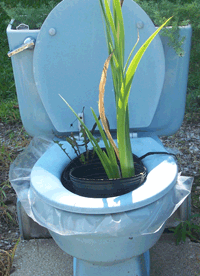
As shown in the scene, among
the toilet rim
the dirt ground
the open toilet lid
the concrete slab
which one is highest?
the open toilet lid

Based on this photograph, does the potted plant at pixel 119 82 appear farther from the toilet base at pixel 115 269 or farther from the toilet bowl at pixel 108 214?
the toilet base at pixel 115 269

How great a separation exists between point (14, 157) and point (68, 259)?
0.75m

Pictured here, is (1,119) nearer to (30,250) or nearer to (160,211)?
(30,250)

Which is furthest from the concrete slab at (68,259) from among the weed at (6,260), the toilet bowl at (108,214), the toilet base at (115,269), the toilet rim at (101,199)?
the toilet rim at (101,199)

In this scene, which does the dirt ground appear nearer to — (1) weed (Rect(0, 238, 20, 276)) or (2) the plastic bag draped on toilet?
(1) weed (Rect(0, 238, 20, 276))

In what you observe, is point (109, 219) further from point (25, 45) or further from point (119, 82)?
point (25, 45)

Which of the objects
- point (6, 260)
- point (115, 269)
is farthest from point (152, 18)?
point (6, 260)

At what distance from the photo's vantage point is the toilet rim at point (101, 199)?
84cm

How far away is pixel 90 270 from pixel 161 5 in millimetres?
966

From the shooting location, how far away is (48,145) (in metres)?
1.31

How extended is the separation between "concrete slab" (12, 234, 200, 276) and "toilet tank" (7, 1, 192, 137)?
453 mm

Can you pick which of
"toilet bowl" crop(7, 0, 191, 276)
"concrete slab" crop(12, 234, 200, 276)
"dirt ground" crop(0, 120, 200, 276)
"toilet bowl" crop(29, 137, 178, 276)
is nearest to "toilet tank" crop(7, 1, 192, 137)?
"toilet bowl" crop(7, 0, 191, 276)

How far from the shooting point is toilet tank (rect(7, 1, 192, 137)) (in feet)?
3.82

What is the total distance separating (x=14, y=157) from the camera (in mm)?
1849
